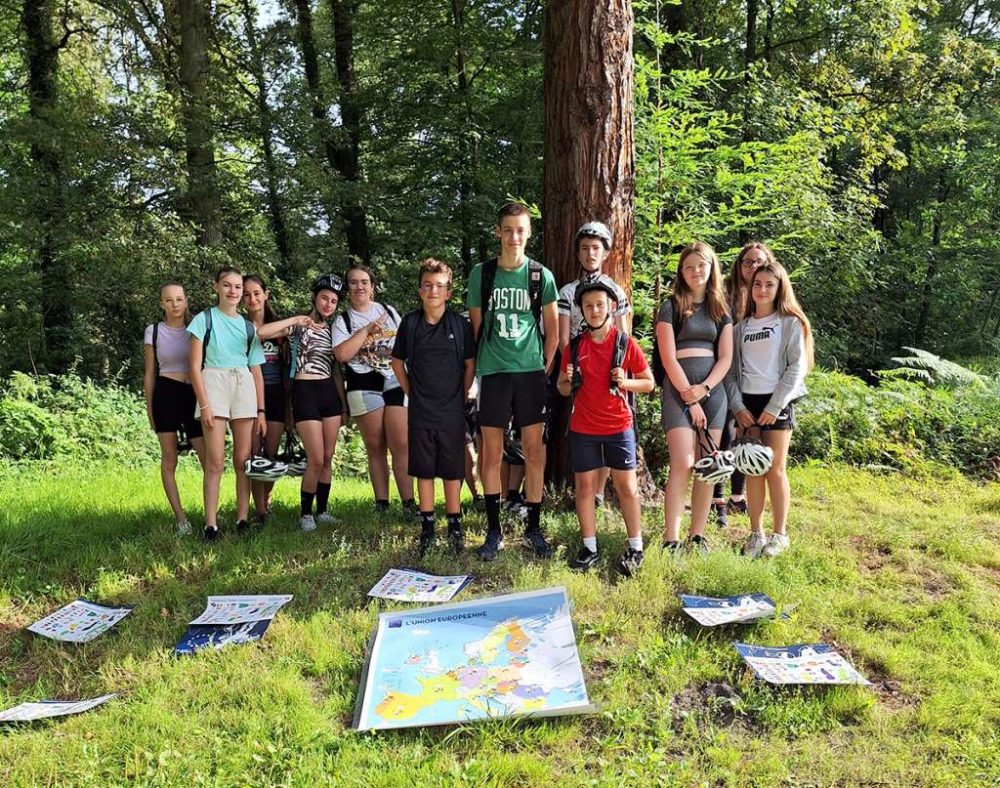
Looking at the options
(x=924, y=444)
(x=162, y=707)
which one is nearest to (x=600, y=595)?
(x=162, y=707)

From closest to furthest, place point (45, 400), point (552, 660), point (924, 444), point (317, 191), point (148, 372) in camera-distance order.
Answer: point (552, 660), point (148, 372), point (924, 444), point (45, 400), point (317, 191)

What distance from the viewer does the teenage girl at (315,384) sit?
5.02 m

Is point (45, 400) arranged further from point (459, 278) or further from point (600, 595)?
point (600, 595)

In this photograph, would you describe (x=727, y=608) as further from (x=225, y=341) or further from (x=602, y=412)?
(x=225, y=341)

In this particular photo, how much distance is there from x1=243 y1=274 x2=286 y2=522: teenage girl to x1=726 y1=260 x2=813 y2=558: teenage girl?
11.1 ft

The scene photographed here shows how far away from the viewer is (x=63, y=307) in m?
12.2

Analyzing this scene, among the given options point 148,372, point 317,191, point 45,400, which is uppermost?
point 317,191

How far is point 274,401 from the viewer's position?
5.39m

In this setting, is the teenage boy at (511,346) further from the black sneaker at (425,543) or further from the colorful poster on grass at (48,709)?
the colorful poster on grass at (48,709)

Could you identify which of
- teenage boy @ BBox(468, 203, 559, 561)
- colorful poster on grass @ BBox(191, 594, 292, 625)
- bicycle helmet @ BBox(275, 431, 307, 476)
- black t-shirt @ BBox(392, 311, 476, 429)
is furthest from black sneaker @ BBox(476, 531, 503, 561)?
bicycle helmet @ BBox(275, 431, 307, 476)

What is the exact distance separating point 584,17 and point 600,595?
4186 mm

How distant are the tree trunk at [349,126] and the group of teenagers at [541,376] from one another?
7.44 m

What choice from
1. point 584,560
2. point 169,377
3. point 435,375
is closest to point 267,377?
point 169,377

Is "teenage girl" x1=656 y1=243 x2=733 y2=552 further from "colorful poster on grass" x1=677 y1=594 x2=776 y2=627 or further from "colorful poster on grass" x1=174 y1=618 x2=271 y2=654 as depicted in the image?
"colorful poster on grass" x1=174 y1=618 x2=271 y2=654
